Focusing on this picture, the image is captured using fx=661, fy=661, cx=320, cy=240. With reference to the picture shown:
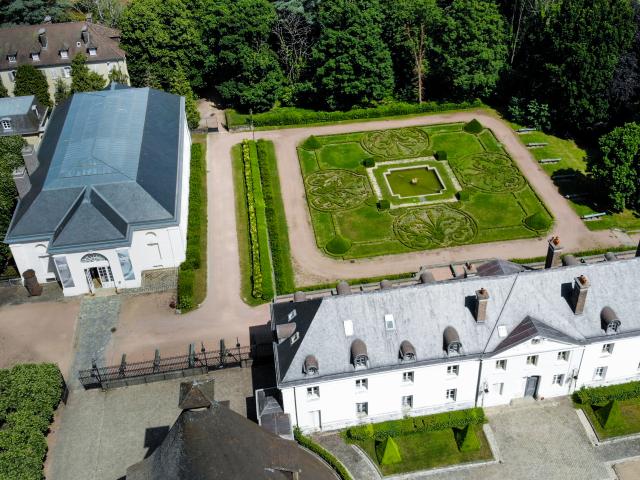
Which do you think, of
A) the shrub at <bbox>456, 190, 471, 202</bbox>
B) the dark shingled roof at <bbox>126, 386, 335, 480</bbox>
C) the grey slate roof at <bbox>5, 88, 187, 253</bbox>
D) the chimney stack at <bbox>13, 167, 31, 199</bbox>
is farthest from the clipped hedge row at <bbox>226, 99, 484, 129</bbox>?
the dark shingled roof at <bbox>126, 386, 335, 480</bbox>

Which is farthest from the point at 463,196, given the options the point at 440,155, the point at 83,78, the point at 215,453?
the point at 83,78

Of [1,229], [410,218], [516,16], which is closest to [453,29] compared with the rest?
[516,16]

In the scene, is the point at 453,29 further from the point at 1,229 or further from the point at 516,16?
the point at 1,229

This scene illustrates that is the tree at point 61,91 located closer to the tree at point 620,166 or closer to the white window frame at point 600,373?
the tree at point 620,166

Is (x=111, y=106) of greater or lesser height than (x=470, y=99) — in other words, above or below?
above

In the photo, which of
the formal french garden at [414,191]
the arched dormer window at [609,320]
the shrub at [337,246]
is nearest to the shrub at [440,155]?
the formal french garden at [414,191]

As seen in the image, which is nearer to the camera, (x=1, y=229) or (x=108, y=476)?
(x=108, y=476)

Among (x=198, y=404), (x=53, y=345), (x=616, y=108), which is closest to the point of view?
(x=198, y=404)

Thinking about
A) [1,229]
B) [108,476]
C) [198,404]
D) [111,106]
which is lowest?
[108,476]
